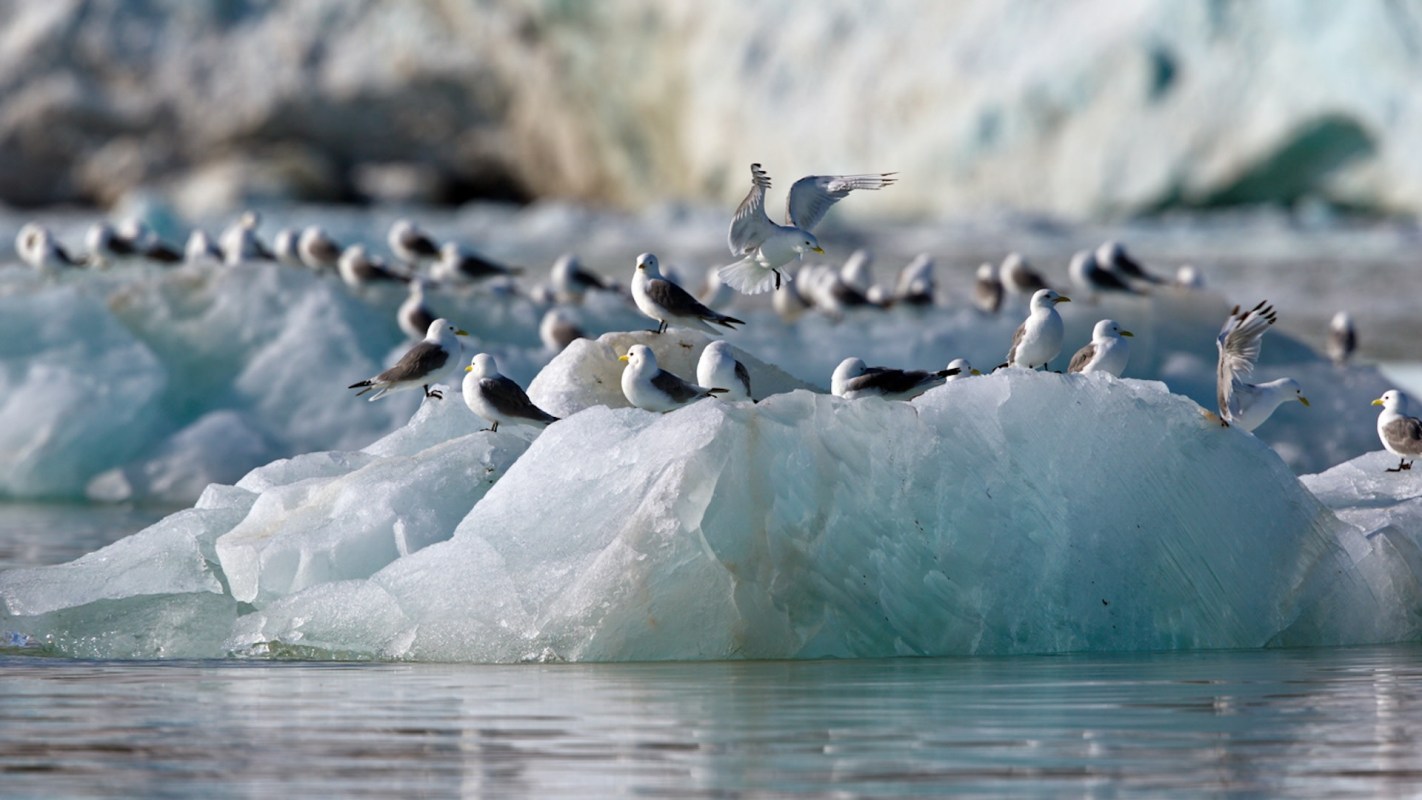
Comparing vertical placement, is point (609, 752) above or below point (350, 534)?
below

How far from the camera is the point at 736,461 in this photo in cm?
541

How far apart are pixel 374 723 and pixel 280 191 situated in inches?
1324

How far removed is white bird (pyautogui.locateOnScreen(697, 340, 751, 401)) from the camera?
638cm

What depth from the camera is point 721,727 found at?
13.8 feet

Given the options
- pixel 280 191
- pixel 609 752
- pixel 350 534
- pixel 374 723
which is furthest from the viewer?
pixel 280 191

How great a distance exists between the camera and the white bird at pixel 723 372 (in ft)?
20.9

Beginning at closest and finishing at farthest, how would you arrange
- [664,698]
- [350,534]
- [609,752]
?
[609,752]
[664,698]
[350,534]

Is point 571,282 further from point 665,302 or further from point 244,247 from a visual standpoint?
point 665,302

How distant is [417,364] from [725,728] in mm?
3932

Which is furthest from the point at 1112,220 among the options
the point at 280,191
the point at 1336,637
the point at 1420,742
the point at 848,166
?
the point at 1420,742

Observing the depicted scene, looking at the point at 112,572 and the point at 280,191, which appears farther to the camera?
the point at 280,191

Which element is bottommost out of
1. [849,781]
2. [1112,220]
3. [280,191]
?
[849,781]

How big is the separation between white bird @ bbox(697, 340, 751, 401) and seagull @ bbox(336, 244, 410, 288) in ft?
21.1

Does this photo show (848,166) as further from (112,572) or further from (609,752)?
(609,752)
